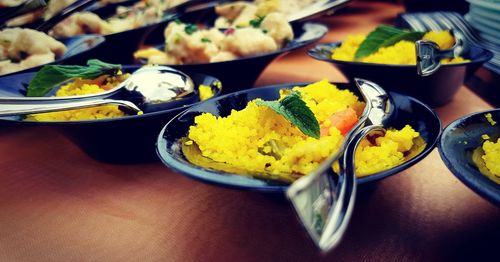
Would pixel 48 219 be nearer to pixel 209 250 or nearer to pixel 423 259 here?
pixel 209 250

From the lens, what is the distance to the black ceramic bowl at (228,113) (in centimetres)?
52

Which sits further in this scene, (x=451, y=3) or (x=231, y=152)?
(x=451, y=3)

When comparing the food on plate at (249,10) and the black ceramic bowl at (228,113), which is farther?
the food on plate at (249,10)

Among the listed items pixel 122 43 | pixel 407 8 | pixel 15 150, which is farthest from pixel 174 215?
pixel 407 8

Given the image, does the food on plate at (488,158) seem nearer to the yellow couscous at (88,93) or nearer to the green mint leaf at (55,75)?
the yellow couscous at (88,93)

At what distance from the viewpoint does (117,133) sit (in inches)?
32.6

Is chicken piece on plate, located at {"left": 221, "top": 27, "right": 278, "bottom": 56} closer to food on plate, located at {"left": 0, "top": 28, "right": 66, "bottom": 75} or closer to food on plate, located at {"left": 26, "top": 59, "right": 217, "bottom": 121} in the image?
food on plate, located at {"left": 26, "top": 59, "right": 217, "bottom": 121}

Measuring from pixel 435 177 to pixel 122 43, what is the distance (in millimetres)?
1300

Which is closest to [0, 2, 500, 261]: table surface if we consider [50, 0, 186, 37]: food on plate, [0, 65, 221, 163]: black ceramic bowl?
[0, 65, 221, 163]: black ceramic bowl

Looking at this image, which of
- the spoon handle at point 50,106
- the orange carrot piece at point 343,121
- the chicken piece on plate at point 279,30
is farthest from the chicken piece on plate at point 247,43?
the orange carrot piece at point 343,121

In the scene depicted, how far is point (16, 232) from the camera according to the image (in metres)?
0.74

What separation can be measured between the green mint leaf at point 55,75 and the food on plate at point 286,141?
0.40 metres

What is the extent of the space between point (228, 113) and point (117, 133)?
25 cm

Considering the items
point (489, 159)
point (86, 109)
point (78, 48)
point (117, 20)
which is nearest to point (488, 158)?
point (489, 159)
